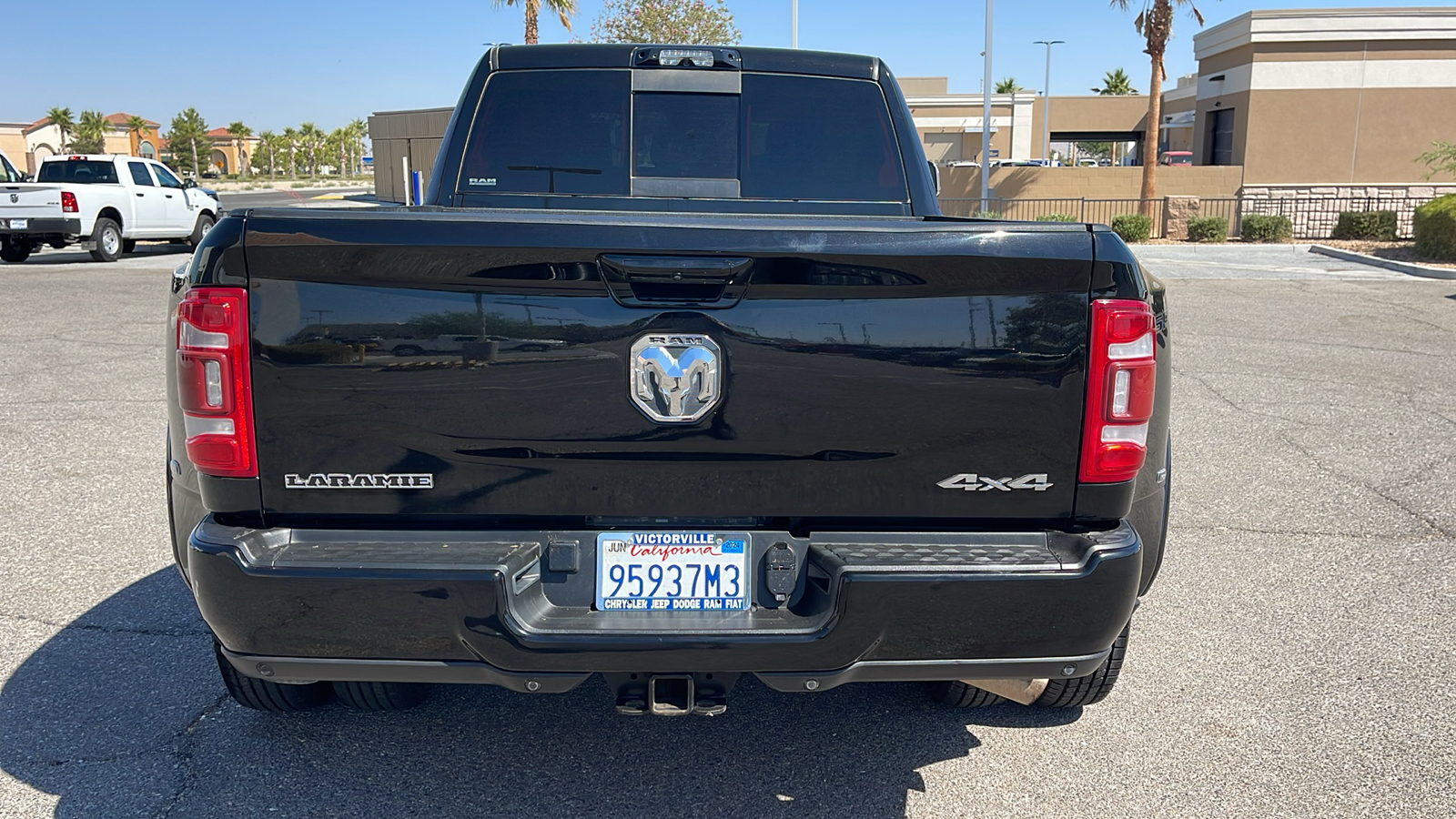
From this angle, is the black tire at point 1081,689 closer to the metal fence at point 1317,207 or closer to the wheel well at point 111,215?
the wheel well at point 111,215

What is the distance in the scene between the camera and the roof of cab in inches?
170

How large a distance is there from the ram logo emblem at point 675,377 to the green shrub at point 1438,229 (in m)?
21.9

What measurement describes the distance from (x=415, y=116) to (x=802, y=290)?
138 feet

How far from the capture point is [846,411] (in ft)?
8.48

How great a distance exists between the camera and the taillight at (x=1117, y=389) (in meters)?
2.58

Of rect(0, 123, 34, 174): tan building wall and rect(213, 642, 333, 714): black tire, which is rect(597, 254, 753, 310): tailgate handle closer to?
rect(213, 642, 333, 714): black tire

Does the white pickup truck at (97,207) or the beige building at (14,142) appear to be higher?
the beige building at (14,142)

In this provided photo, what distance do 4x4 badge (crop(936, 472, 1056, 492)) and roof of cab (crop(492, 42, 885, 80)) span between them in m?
2.25

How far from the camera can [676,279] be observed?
2514 millimetres

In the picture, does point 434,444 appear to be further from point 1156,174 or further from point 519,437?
point 1156,174

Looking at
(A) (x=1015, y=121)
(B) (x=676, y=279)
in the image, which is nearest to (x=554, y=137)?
(B) (x=676, y=279)

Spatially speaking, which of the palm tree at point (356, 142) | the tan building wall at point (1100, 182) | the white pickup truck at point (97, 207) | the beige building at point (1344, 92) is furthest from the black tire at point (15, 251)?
the palm tree at point (356, 142)

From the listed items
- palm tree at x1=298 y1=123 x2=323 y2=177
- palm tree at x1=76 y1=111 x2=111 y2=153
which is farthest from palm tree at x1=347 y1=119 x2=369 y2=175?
palm tree at x1=76 y1=111 x2=111 y2=153

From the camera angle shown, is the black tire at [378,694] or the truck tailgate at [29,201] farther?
the truck tailgate at [29,201]
